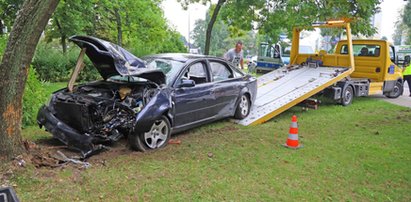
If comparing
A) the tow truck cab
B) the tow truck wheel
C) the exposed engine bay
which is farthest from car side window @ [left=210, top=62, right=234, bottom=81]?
the tow truck cab

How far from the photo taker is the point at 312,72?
11031mm

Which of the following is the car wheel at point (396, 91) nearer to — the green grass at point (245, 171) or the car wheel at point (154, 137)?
the green grass at point (245, 171)

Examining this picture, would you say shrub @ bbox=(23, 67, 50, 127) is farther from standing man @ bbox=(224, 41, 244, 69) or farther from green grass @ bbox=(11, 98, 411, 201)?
standing man @ bbox=(224, 41, 244, 69)

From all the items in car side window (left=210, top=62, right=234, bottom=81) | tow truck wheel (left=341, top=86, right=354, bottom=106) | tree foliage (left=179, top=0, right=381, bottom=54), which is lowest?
tow truck wheel (left=341, top=86, right=354, bottom=106)

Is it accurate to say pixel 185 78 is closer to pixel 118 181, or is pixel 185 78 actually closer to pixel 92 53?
pixel 92 53

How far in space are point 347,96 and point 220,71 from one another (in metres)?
5.53

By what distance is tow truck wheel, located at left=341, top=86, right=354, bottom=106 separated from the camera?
10938 mm

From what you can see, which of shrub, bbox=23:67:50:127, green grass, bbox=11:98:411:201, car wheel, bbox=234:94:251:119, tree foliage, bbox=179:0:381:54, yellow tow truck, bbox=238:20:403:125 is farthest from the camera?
tree foliage, bbox=179:0:381:54

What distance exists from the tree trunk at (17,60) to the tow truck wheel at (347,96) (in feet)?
30.0

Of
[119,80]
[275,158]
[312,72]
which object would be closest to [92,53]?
[119,80]

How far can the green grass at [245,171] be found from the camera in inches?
159

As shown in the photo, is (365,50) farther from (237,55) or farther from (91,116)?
(91,116)

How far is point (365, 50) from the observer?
12359mm

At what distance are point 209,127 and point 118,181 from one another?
340 cm
